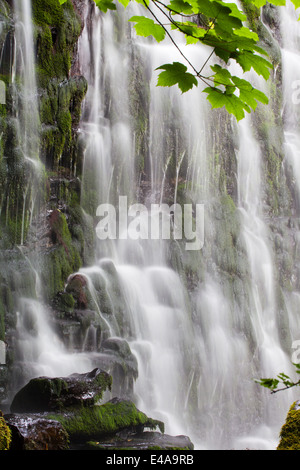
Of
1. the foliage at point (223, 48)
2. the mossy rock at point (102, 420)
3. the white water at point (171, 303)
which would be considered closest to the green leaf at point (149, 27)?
the foliage at point (223, 48)

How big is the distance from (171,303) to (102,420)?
514 centimetres

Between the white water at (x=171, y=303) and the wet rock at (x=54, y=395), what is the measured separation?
1.57m

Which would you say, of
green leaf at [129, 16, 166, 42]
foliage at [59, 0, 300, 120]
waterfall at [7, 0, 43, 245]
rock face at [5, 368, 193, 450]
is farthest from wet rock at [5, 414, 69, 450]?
waterfall at [7, 0, 43, 245]

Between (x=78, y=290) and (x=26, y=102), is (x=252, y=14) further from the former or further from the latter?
(x=78, y=290)

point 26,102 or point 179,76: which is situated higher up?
point 26,102

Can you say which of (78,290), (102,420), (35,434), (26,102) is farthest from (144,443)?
(26,102)

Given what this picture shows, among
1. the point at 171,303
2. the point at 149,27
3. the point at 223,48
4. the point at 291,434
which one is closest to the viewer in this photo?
the point at 223,48

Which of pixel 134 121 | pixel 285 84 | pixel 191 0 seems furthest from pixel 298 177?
pixel 191 0

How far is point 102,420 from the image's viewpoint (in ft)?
19.3

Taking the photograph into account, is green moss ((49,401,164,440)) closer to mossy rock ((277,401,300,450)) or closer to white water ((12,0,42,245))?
mossy rock ((277,401,300,450))

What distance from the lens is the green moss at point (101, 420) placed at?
220 inches

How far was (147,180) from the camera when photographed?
1244 centimetres

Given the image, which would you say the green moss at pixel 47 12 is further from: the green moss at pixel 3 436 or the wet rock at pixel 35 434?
the green moss at pixel 3 436

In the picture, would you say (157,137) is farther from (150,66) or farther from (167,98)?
(150,66)
